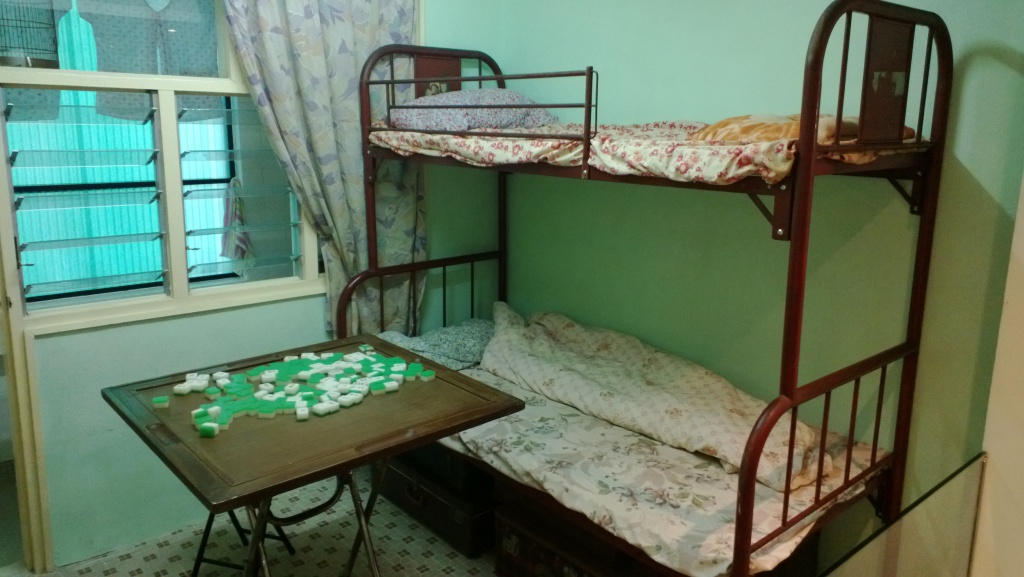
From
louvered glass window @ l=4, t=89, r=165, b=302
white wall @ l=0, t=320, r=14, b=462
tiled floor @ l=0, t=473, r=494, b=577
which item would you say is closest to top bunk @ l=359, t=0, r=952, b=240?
louvered glass window @ l=4, t=89, r=165, b=302

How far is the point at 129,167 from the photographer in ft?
8.31

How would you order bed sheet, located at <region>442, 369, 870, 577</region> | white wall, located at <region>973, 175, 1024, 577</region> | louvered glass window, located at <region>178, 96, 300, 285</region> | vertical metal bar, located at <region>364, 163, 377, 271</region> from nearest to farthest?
white wall, located at <region>973, 175, 1024, 577</region> → bed sheet, located at <region>442, 369, 870, 577</region> → louvered glass window, located at <region>178, 96, 300, 285</region> → vertical metal bar, located at <region>364, 163, 377, 271</region>

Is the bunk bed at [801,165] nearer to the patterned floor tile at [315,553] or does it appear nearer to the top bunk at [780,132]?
the top bunk at [780,132]

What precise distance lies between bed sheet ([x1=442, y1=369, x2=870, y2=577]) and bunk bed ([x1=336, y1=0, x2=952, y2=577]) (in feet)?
0.05

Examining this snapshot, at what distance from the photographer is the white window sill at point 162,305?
238 centimetres

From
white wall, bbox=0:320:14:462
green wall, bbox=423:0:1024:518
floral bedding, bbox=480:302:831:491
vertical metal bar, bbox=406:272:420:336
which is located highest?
green wall, bbox=423:0:1024:518

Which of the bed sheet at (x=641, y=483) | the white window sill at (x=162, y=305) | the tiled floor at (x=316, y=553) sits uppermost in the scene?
the white window sill at (x=162, y=305)

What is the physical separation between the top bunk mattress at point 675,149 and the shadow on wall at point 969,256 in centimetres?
20

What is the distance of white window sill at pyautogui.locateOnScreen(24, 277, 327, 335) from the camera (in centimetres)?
238

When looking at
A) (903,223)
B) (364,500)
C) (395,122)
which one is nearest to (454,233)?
(395,122)

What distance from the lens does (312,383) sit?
2064 millimetres

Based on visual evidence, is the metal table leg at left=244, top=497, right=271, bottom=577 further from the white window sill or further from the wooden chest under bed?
the white window sill

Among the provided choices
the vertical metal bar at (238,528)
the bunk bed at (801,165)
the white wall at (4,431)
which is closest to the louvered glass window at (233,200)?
the bunk bed at (801,165)

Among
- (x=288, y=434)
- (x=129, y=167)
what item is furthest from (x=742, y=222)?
(x=129, y=167)
